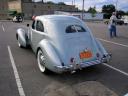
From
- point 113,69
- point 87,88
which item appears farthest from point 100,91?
point 113,69

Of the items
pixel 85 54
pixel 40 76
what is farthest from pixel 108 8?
pixel 40 76

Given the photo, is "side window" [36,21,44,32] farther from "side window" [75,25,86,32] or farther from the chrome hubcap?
"side window" [75,25,86,32]

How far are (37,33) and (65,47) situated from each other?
1897 millimetres

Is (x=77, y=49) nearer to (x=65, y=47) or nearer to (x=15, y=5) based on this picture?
(x=65, y=47)

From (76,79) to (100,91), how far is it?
1208mm

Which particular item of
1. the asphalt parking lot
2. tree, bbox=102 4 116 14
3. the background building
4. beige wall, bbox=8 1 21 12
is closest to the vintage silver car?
the asphalt parking lot

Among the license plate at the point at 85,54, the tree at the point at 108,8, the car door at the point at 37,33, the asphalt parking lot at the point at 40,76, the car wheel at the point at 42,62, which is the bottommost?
the tree at the point at 108,8

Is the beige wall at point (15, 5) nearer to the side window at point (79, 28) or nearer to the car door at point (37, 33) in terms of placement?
the car door at point (37, 33)

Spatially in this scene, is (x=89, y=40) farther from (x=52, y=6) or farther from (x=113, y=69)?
(x=52, y=6)

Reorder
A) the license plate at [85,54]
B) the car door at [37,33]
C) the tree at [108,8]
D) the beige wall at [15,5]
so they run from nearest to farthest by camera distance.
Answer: the license plate at [85,54] < the car door at [37,33] < the beige wall at [15,5] < the tree at [108,8]

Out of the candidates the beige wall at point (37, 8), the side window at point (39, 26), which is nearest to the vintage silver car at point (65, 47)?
the side window at point (39, 26)

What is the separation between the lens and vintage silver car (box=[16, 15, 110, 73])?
743 centimetres

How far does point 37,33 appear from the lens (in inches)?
369

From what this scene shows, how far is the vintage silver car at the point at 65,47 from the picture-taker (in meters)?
7.43
